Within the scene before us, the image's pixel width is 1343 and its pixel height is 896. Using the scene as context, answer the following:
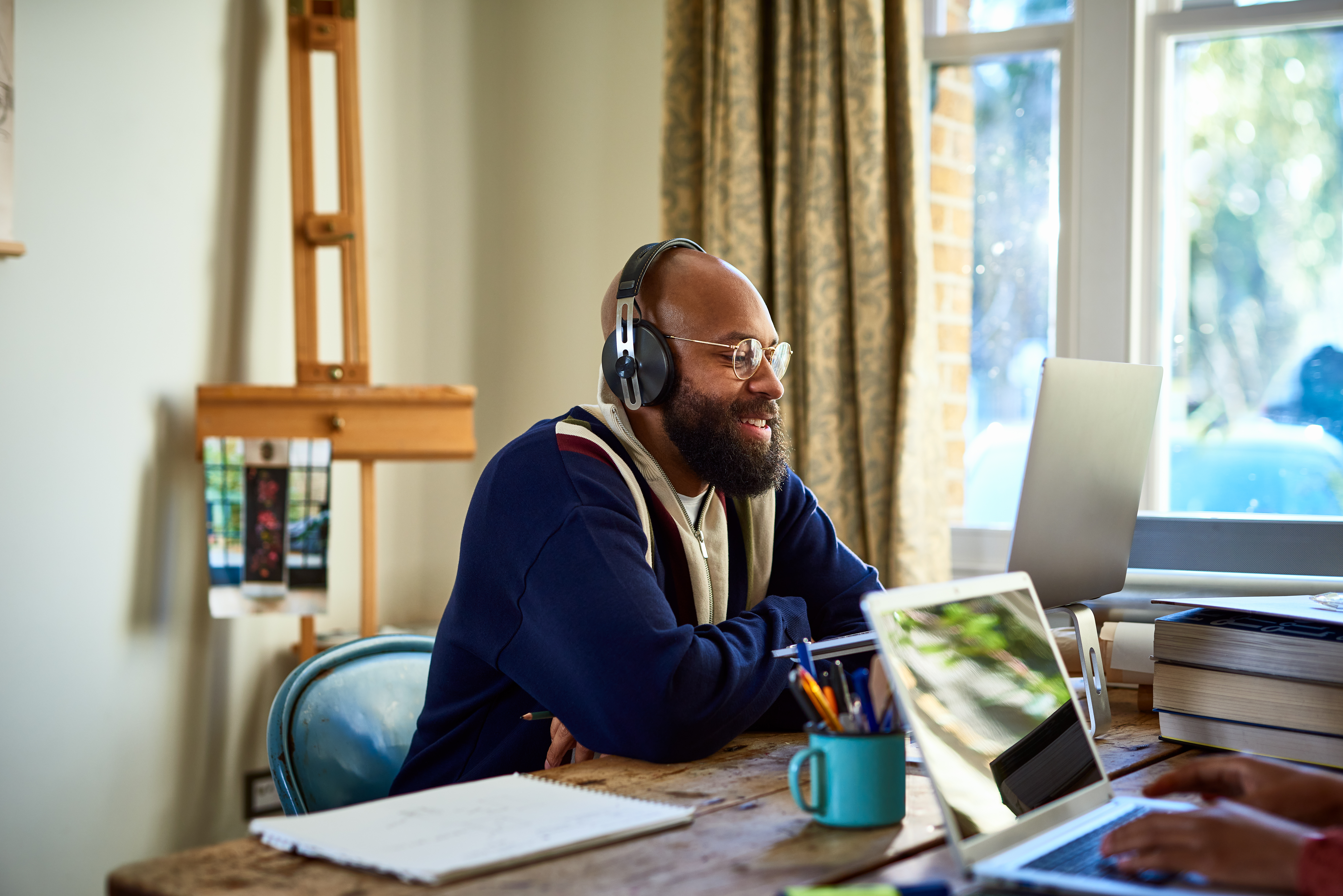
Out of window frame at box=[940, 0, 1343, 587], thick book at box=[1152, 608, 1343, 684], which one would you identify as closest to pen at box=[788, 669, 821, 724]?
thick book at box=[1152, 608, 1343, 684]

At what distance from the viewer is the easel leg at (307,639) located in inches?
89.9

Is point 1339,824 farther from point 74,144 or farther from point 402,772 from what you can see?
point 74,144

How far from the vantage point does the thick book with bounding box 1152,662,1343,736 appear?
41.7 inches

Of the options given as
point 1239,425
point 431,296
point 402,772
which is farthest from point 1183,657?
point 431,296

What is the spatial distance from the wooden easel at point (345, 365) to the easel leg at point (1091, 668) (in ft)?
4.71

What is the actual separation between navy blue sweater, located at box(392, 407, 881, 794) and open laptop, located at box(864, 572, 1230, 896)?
0.28 meters

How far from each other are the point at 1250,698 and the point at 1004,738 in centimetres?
38

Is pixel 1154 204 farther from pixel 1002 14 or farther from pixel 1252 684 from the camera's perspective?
pixel 1252 684

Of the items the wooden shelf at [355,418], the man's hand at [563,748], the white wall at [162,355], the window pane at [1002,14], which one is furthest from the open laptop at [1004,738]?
the window pane at [1002,14]

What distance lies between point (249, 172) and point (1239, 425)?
2.31m

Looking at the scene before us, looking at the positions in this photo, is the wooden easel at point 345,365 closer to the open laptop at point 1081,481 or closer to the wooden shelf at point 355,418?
the wooden shelf at point 355,418

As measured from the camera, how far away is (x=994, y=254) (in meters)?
2.84

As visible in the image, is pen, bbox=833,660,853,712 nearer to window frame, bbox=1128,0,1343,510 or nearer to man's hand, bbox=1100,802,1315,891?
man's hand, bbox=1100,802,1315,891

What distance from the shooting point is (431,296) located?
9.36 feet
